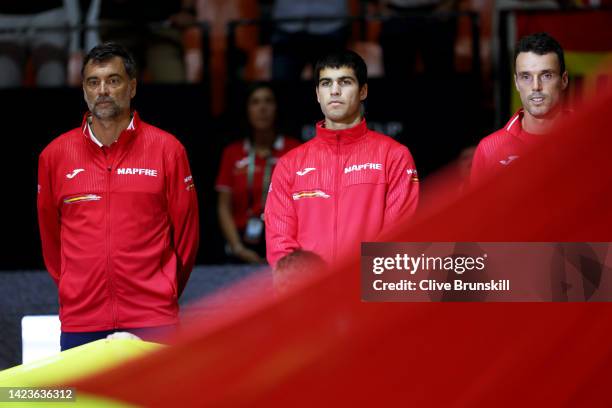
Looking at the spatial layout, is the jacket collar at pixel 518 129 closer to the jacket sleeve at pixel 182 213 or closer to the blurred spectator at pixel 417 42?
the jacket sleeve at pixel 182 213

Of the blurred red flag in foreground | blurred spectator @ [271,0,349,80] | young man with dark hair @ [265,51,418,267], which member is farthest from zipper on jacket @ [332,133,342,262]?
blurred spectator @ [271,0,349,80]

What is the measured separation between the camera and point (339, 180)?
11.2 feet

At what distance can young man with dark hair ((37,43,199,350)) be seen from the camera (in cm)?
345

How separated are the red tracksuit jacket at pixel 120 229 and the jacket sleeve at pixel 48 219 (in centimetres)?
5

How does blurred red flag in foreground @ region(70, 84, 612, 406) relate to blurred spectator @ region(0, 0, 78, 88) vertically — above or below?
below

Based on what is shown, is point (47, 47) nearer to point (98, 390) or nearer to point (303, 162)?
point (303, 162)

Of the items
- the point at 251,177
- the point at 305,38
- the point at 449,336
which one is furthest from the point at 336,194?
the point at 305,38

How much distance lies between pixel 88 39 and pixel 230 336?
4610 mm

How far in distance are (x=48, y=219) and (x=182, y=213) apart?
529 mm

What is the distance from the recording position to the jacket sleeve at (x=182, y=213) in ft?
11.6

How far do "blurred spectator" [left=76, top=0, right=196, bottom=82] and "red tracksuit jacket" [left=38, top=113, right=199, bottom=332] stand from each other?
238cm

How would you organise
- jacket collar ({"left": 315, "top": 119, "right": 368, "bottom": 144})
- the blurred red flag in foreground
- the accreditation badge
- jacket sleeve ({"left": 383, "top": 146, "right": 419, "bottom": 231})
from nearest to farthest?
the blurred red flag in foreground < jacket sleeve ({"left": 383, "top": 146, "right": 419, "bottom": 231}) < jacket collar ({"left": 315, "top": 119, "right": 368, "bottom": 144}) < the accreditation badge

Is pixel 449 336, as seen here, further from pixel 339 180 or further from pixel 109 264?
pixel 109 264

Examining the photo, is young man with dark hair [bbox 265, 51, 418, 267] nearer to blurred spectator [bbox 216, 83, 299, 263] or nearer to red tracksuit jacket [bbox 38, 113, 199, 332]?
red tracksuit jacket [bbox 38, 113, 199, 332]
